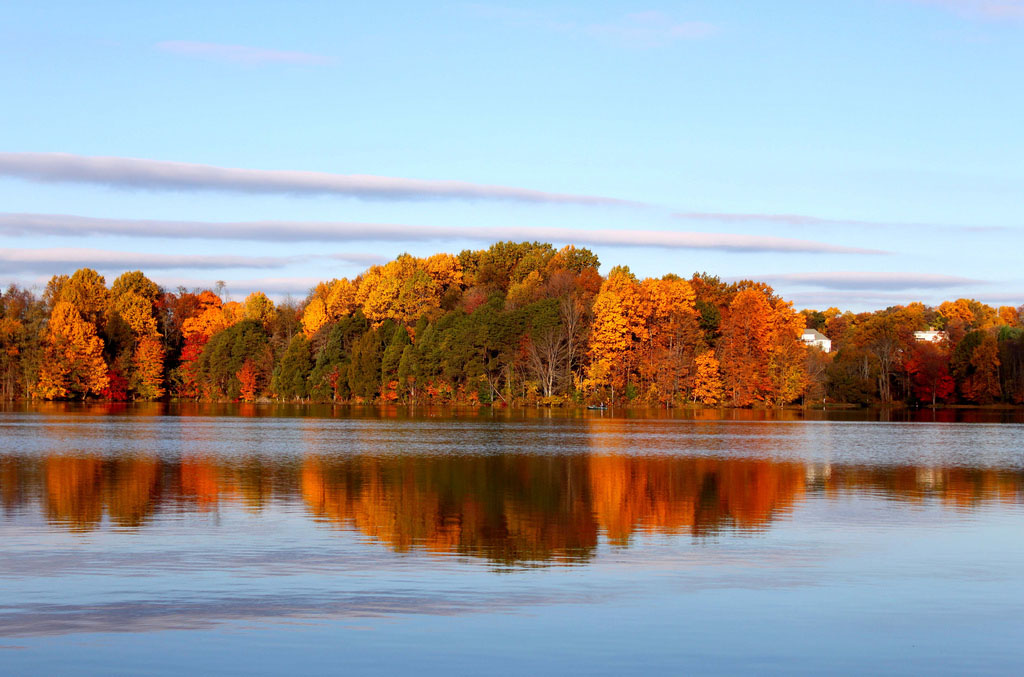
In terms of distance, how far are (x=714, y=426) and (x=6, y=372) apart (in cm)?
8510

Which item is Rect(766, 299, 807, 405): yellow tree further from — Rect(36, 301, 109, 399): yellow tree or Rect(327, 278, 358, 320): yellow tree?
Rect(36, 301, 109, 399): yellow tree

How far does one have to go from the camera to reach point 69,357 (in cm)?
11406

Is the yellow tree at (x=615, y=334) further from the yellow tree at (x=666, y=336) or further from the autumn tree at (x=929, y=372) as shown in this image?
the autumn tree at (x=929, y=372)

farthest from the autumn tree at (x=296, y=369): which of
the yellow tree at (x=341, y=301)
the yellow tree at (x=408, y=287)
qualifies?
the yellow tree at (x=408, y=287)

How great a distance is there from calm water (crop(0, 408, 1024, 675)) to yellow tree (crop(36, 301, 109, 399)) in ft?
276

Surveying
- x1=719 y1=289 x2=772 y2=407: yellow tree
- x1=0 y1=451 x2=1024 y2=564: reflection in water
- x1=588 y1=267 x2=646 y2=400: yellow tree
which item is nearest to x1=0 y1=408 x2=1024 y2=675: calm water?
x1=0 y1=451 x2=1024 y2=564: reflection in water

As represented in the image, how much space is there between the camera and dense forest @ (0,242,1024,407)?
327ft

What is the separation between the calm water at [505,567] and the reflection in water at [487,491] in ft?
0.45

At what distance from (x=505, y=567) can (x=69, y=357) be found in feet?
356

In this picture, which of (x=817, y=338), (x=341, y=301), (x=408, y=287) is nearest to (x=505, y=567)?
(x=408, y=287)

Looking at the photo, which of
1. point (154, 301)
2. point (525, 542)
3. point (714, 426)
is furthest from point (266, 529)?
point (154, 301)

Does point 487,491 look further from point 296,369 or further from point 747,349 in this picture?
point 296,369

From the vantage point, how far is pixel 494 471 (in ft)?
111

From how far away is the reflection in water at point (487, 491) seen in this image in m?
20.9
